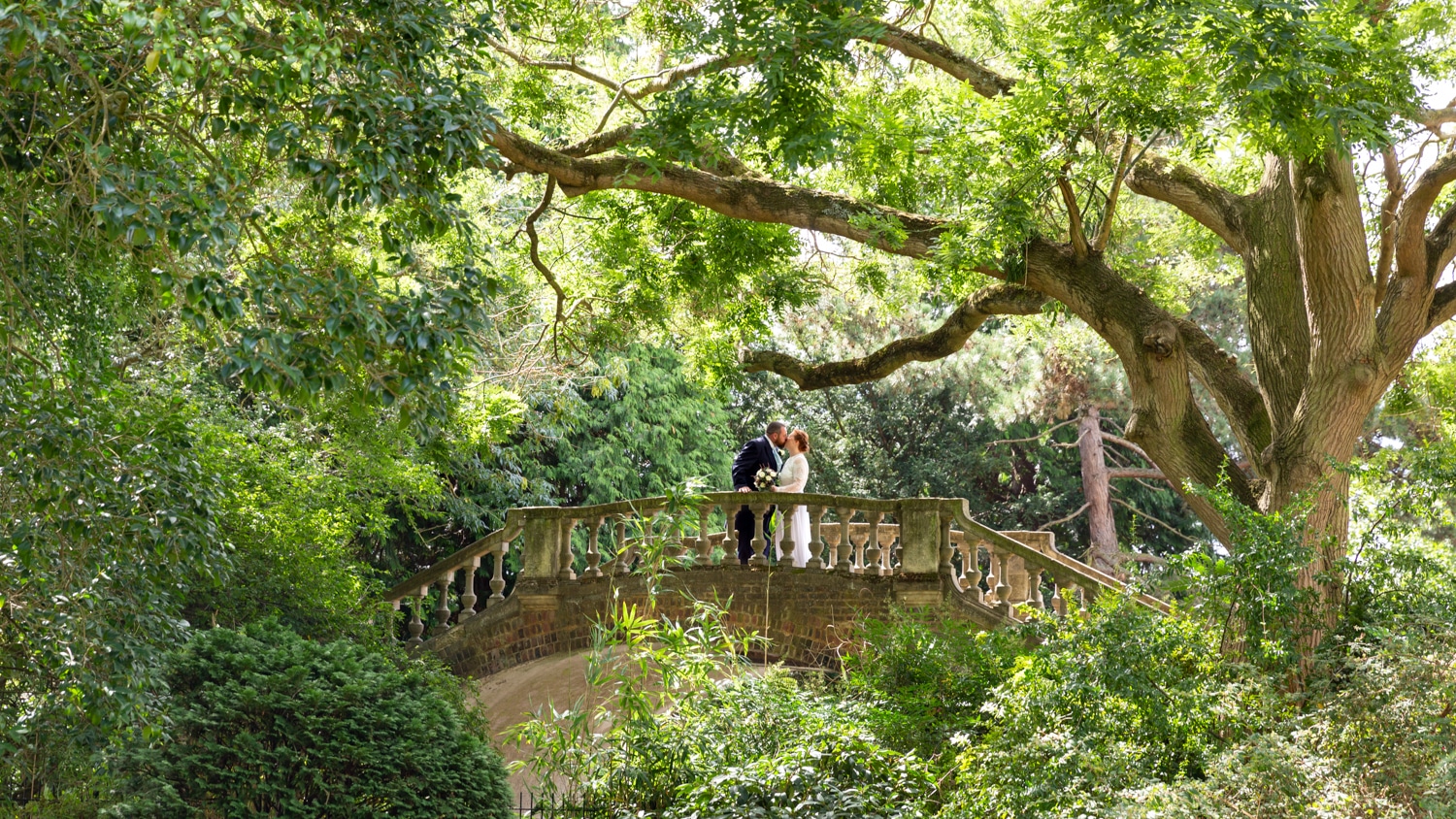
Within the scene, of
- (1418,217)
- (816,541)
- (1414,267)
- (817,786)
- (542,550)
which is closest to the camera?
(817,786)

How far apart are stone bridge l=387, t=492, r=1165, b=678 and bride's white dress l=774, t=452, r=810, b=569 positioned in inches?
3.5

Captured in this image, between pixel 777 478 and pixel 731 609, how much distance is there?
53.0 inches

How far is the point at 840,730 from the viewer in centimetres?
671

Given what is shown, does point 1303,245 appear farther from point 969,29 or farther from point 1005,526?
point 1005,526

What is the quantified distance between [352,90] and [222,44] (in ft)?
1.97

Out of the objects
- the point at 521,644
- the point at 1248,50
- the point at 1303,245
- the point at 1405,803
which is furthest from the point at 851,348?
the point at 1405,803

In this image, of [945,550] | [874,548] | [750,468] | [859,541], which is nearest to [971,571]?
[945,550]

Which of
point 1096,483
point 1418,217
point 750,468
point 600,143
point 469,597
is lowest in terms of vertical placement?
point 469,597

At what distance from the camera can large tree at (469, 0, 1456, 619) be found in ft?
24.3

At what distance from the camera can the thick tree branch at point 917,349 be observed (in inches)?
375

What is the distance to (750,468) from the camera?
40.2 feet

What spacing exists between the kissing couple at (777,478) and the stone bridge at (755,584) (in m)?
0.11

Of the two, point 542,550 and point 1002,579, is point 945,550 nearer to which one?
point 1002,579

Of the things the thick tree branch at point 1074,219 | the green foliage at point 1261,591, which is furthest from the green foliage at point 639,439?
the green foliage at point 1261,591
